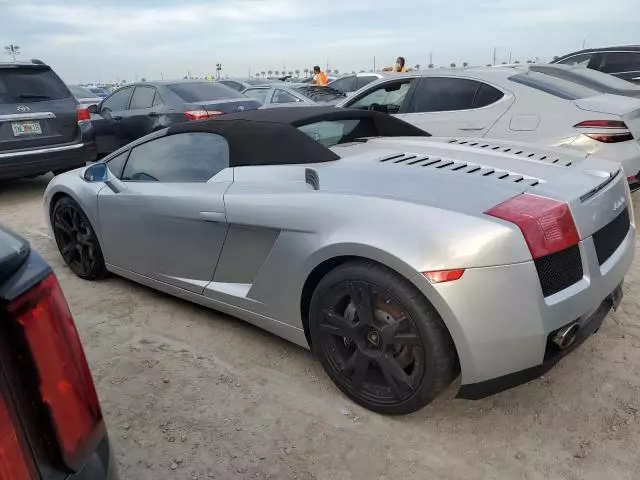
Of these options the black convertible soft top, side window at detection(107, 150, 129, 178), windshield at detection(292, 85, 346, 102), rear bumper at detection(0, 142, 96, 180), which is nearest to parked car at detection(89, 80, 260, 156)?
rear bumper at detection(0, 142, 96, 180)

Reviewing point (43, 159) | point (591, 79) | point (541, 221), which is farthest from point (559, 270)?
point (43, 159)

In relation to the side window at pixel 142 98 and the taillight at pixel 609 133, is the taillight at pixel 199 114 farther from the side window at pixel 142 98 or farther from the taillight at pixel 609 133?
the taillight at pixel 609 133

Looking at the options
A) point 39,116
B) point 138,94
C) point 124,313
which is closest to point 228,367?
point 124,313

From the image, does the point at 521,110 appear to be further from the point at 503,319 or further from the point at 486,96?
the point at 503,319

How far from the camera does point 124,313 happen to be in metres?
3.54

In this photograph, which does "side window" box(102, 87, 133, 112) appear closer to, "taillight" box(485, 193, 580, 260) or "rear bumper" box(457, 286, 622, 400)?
"taillight" box(485, 193, 580, 260)

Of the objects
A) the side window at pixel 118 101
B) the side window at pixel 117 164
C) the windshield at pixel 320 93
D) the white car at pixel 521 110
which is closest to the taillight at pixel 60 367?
the side window at pixel 117 164

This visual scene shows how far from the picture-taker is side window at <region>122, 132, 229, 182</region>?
3.05 metres

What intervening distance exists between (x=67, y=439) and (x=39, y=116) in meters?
6.67

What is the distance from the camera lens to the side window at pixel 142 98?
8180 millimetres

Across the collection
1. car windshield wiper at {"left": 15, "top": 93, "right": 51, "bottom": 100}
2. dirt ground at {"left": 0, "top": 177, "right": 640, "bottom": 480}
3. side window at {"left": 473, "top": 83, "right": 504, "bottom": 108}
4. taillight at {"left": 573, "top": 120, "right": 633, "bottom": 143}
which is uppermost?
car windshield wiper at {"left": 15, "top": 93, "right": 51, "bottom": 100}

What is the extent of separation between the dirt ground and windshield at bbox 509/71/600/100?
2464 mm

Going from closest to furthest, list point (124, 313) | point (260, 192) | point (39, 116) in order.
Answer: point (260, 192) < point (124, 313) < point (39, 116)

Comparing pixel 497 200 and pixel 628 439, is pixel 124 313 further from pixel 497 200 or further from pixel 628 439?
pixel 628 439
